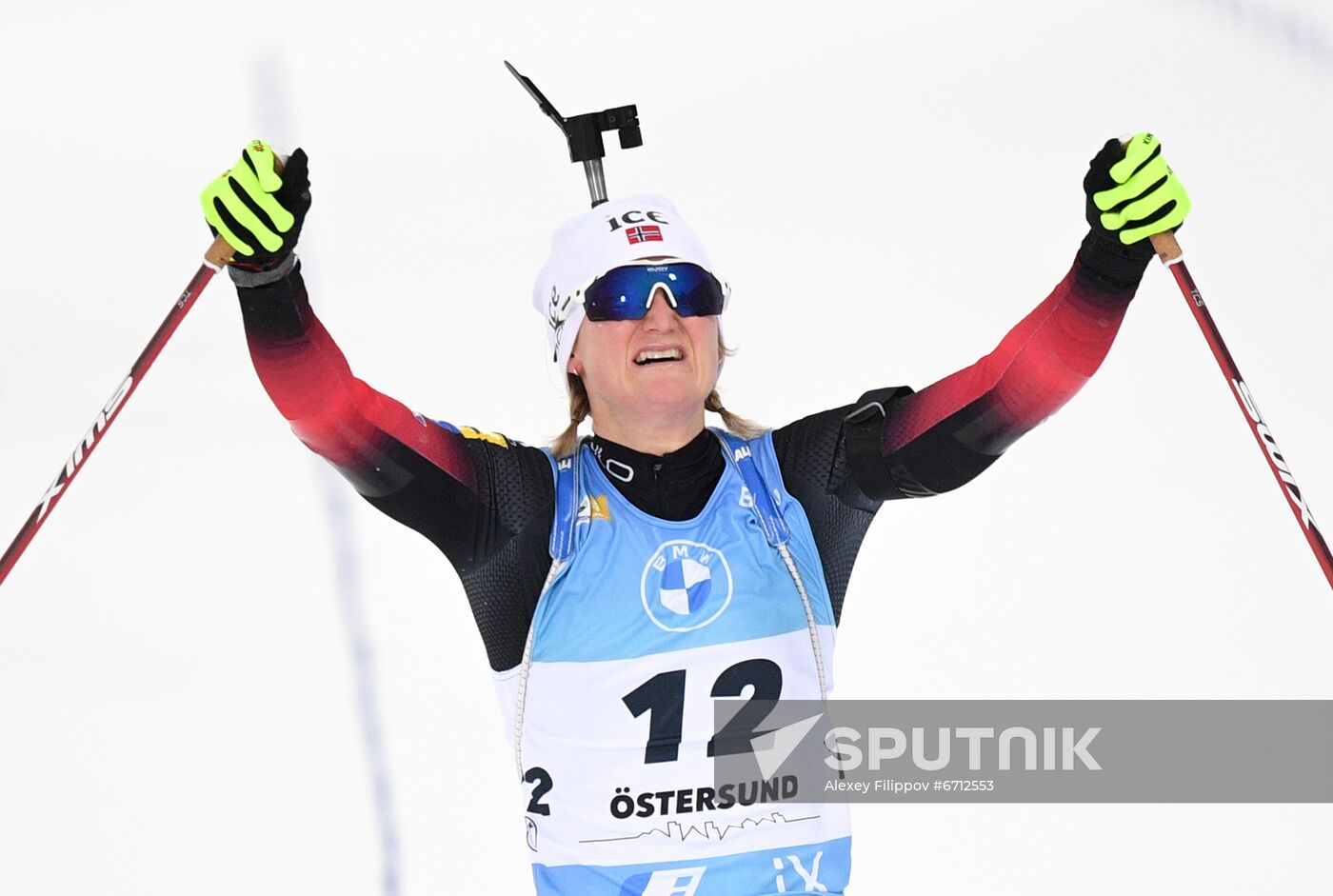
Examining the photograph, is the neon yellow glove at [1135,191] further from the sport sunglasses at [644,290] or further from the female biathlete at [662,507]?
the sport sunglasses at [644,290]

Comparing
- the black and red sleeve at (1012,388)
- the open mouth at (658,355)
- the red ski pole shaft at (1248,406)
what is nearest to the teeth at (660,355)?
the open mouth at (658,355)

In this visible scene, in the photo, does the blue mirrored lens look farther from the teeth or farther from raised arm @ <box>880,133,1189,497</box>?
raised arm @ <box>880,133,1189,497</box>

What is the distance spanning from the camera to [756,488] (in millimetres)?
2795

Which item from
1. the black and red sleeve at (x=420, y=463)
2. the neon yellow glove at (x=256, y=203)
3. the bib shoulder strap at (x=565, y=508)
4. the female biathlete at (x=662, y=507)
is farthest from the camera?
the bib shoulder strap at (x=565, y=508)

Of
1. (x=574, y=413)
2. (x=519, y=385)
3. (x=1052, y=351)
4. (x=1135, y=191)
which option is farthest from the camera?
(x=519, y=385)

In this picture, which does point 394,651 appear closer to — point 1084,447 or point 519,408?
point 519,408

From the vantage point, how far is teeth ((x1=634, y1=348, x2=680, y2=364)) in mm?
2775

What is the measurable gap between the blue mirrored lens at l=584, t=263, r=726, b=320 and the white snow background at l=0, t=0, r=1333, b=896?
1.34 metres

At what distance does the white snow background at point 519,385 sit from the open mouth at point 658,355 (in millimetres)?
1331

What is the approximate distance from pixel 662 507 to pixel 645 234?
1.52ft

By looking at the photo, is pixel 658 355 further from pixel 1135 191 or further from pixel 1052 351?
pixel 1135 191

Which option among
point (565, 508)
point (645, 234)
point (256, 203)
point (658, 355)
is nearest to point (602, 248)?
point (645, 234)

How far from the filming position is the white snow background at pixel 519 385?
390 centimetres

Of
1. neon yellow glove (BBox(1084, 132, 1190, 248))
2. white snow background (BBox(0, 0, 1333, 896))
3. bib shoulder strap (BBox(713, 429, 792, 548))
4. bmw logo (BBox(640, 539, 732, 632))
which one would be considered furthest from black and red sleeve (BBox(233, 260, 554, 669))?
white snow background (BBox(0, 0, 1333, 896))
